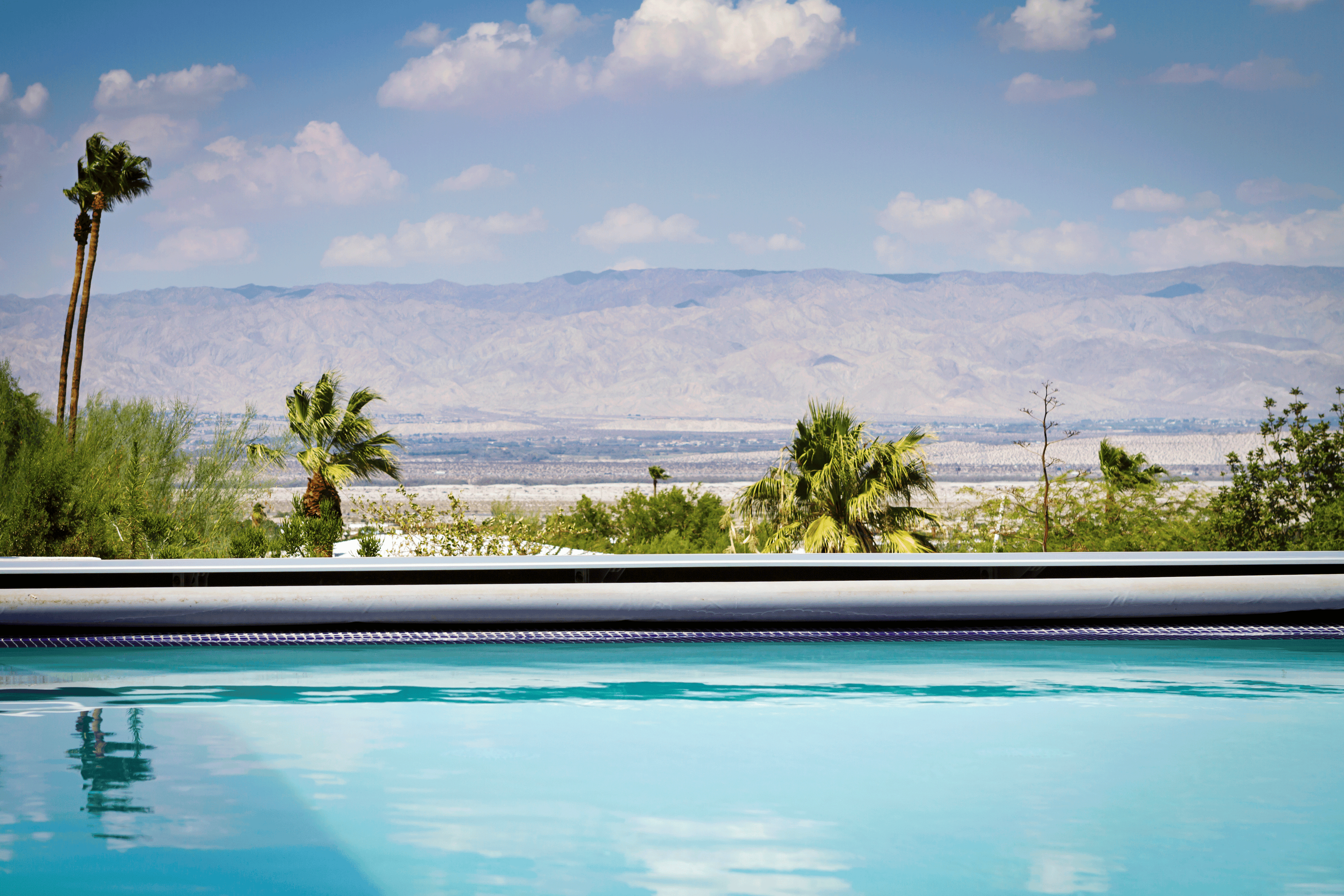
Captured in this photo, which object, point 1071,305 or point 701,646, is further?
point 1071,305

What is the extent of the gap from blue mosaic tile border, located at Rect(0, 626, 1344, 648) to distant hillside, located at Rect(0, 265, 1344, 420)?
108766mm

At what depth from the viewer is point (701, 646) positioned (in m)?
5.27

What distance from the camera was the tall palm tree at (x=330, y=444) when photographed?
12375mm

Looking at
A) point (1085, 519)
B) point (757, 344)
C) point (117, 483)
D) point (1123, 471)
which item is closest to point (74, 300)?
point (117, 483)

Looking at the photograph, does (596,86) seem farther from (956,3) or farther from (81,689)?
(81,689)

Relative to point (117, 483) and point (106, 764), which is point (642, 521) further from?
point (106, 764)

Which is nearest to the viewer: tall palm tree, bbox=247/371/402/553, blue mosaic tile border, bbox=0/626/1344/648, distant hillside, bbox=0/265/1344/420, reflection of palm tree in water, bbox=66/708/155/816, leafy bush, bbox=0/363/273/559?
reflection of palm tree in water, bbox=66/708/155/816

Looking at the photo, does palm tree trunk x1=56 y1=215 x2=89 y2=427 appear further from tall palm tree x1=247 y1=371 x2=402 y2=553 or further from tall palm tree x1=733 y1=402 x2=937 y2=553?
tall palm tree x1=733 y1=402 x2=937 y2=553

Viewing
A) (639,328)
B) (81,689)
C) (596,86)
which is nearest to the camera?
(81,689)

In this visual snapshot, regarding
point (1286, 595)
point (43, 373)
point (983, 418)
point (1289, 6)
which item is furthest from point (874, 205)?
point (1286, 595)

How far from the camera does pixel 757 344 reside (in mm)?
132000

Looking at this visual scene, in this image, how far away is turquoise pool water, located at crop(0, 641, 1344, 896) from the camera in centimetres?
309

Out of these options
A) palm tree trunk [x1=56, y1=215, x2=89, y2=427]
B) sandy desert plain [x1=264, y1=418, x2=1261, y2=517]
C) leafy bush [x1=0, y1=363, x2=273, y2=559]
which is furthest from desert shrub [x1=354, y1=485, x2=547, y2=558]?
sandy desert plain [x1=264, y1=418, x2=1261, y2=517]

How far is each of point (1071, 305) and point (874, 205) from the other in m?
34.0
